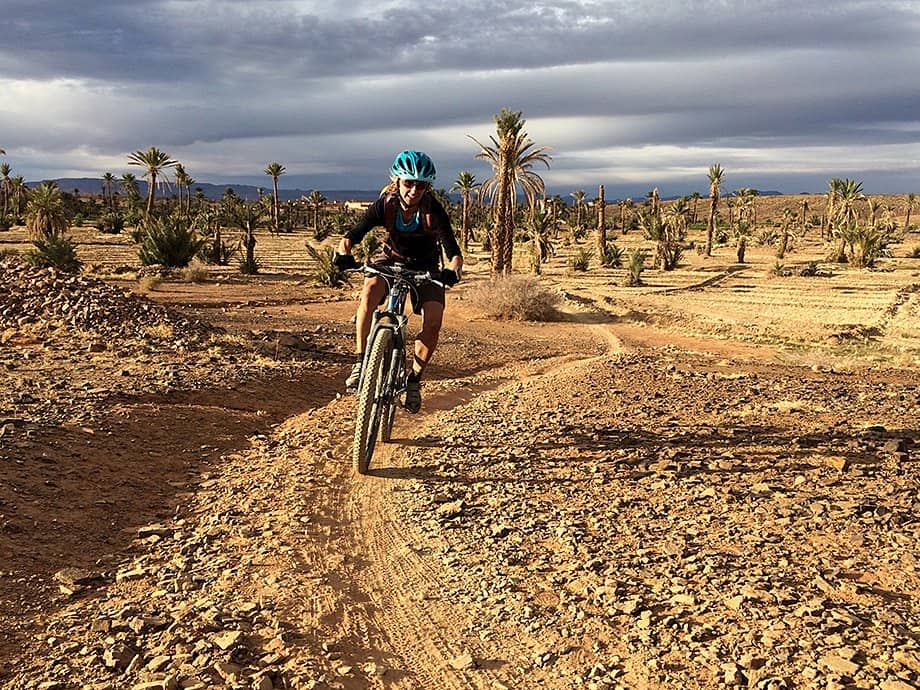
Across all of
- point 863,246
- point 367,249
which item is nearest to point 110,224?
point 367,249

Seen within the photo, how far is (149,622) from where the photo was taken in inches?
132

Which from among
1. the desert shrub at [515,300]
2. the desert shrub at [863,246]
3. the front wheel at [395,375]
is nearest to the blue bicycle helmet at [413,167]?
the front wheel at [395,375]

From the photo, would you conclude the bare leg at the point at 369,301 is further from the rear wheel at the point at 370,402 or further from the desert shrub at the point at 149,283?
the desert shrub at the point at 149,283

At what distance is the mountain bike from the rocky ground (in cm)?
30

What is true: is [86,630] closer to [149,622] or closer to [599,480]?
[149,622]

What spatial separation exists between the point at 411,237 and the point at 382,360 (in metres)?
0.98

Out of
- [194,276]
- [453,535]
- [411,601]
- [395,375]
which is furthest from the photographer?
[194,276]

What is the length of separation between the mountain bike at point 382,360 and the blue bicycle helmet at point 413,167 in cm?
66

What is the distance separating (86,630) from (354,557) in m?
1.36

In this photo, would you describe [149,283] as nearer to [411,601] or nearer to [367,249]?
[367,249]

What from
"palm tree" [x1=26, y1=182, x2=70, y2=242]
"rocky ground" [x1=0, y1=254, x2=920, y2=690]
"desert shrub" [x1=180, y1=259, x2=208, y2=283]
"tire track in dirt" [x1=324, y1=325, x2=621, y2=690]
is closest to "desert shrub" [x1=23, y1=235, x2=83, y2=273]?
"desert shrub" [x1=180, y1=259, x2=208, y2=283]

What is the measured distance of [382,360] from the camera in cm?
568

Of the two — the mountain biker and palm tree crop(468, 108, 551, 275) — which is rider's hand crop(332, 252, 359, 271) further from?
palm tree crop(468, 108, 551, 275)

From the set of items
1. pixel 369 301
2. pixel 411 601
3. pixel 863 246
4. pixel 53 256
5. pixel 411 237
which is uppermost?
pixel 411 237
